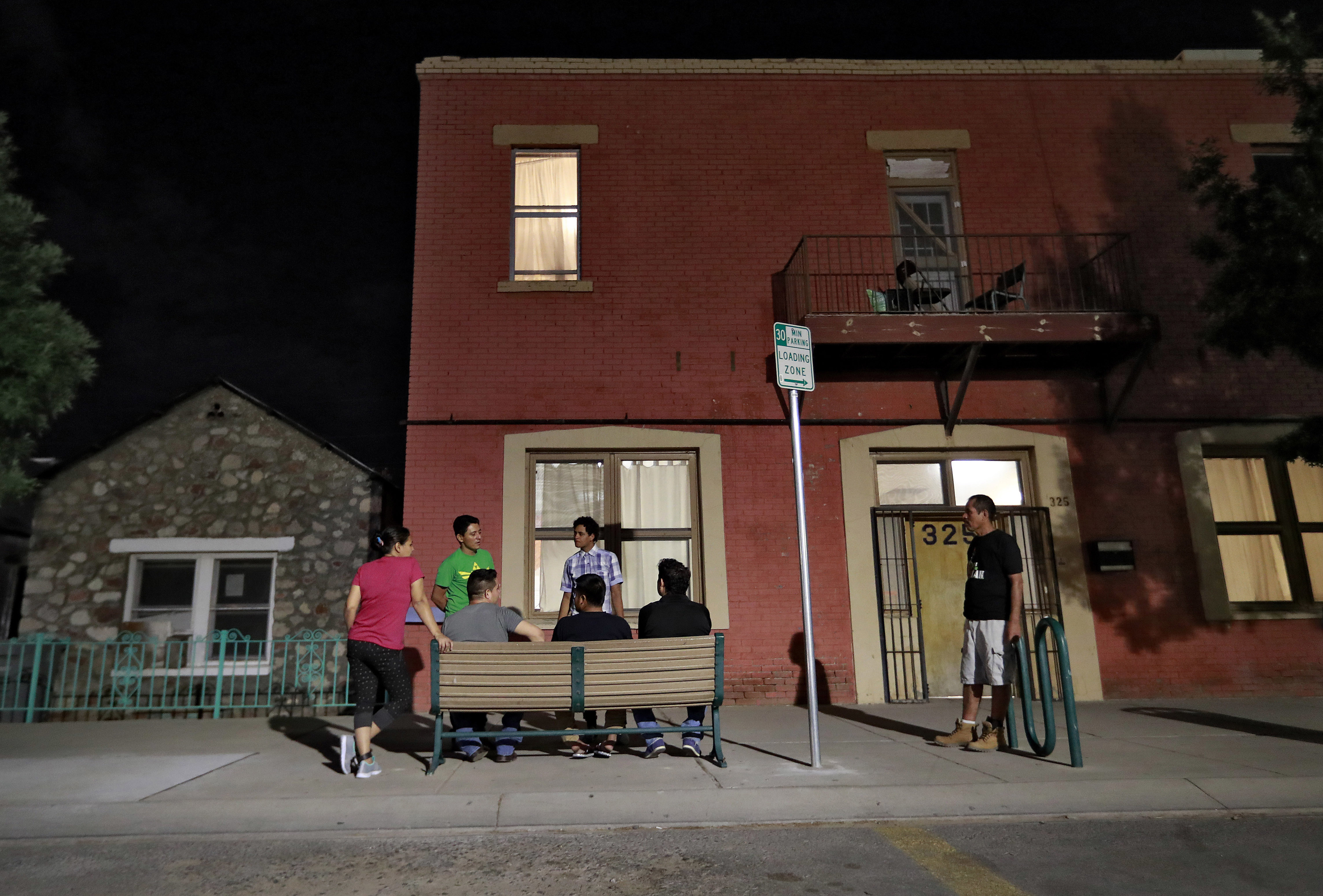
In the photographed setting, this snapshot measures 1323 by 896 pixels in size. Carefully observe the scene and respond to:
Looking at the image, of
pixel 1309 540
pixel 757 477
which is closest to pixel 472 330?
pixel 757 477

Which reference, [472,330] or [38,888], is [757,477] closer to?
[472,330]

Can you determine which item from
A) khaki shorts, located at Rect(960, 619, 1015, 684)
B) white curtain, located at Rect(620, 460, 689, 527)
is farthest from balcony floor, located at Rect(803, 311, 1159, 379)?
khaki shorts, located at Rect(960, 619, 1015, 684)

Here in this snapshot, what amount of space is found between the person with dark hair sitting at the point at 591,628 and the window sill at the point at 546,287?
4.40 meters

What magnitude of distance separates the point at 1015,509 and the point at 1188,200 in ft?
15.5

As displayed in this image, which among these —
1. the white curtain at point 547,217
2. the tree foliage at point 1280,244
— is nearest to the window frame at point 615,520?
the white curtain at point 547,217

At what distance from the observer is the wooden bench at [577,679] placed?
5.50 m

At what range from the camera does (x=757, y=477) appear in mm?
9445

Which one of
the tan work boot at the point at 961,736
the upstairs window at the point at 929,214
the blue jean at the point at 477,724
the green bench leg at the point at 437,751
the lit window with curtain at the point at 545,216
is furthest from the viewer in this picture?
the upstairs window at the point at 929,214

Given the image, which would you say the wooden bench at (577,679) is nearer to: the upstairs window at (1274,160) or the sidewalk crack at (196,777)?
the sidewalk crack at (196,777)

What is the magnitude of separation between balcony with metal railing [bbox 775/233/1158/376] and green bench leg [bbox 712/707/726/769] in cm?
462

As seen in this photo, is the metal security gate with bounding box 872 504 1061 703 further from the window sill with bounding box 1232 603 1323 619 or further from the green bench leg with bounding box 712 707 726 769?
the green bench leg with bounding box 712 707 726 769

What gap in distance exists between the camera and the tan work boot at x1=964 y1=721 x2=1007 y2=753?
239 inches

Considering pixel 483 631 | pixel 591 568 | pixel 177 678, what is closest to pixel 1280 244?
pixel 591 568

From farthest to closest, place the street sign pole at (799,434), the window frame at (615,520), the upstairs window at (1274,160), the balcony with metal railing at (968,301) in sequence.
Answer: the upstairs window at (1274,160) < the window frame at (615,520) < the balcony with metal railing at (968,301) < the street sign pole at (799,434)
